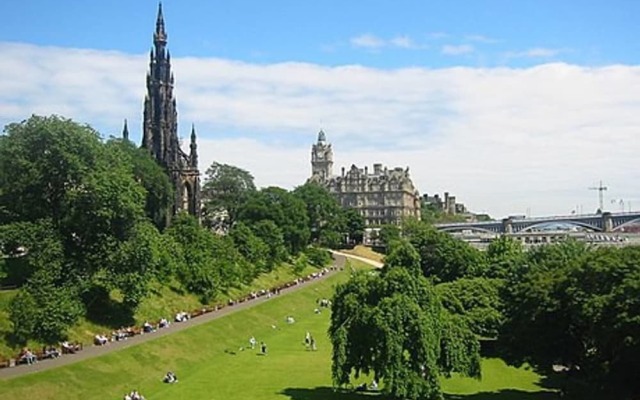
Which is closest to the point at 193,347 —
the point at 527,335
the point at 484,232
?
the point at 527,335

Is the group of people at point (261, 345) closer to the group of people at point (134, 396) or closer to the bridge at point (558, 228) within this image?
the group of people at point (134, 396)

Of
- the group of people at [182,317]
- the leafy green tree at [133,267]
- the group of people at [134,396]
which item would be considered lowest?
the group of people at [134,396]

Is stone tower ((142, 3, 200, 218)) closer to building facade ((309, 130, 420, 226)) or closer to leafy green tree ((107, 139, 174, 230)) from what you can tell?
leafy green tree ((107, 139, 174, 230))

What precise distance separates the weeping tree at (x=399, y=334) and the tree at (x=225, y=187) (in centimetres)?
9158

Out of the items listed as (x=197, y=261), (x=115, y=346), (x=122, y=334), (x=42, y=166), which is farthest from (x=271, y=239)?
(x=115, y=346)

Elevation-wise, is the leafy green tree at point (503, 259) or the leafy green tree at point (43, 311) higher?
the leafy green tree at point (503, 259)

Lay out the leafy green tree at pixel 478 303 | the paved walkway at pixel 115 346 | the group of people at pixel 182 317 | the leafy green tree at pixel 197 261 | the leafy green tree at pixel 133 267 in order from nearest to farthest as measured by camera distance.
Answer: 1. the paved walkway at pixel 115 346
2. the leafy green tree at pixel 478 303
3. the leafy green tree at pixel 133 267
4. the group of people at pixel 182 317
5. the leafy green tree at pixel 197 261

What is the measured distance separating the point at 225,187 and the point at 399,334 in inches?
3851

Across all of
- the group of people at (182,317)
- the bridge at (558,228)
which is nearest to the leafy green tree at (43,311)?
the group of people at (182,317)

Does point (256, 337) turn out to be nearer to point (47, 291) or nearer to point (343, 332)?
point (47, 291)

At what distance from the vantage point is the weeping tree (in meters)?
31.2

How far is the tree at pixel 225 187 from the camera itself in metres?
126

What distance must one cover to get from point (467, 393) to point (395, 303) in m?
8.27

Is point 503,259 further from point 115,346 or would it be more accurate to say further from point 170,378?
point 170,378
